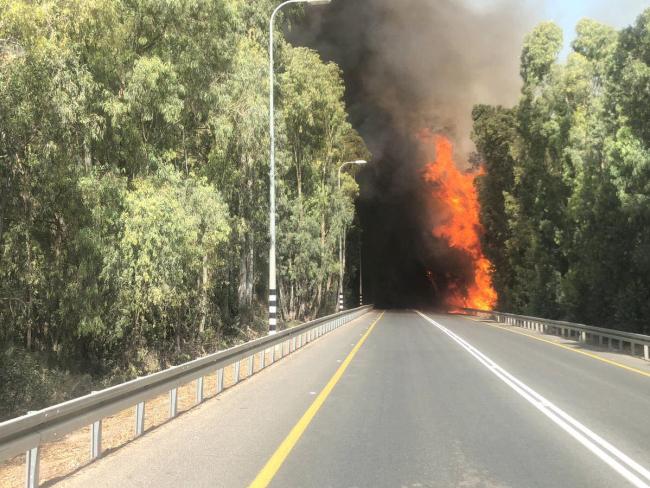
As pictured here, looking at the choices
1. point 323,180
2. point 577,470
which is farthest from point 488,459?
point 323,180

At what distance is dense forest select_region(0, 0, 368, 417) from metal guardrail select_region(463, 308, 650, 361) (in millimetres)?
13344

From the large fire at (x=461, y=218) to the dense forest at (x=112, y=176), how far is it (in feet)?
176

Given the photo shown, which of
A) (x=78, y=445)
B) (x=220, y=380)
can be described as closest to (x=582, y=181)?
(x=220, y=380)

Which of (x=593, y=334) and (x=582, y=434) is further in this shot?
(x=593, y=334)

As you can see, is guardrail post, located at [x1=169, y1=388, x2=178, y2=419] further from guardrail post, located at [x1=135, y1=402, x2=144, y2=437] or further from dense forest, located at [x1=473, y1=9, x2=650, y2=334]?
dense forest, located at [x1=473, y1=9, x2=650, y2=334]

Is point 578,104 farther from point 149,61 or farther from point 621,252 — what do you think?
point 149,61

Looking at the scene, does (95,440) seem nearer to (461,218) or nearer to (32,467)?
(32,467)

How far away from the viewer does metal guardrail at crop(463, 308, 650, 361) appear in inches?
759

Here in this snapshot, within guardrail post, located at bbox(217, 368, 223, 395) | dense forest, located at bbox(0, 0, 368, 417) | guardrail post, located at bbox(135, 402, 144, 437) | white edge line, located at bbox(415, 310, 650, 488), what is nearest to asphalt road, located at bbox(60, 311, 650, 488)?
white edge line, located at bbox(415, 310, 650, 488)

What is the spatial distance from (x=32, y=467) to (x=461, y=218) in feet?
262

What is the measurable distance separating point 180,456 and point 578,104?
34.9m

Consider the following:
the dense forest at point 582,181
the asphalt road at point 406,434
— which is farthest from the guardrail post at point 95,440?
the dense forest at point 582,181

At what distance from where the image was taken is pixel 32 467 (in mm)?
5266

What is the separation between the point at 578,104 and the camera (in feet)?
116
